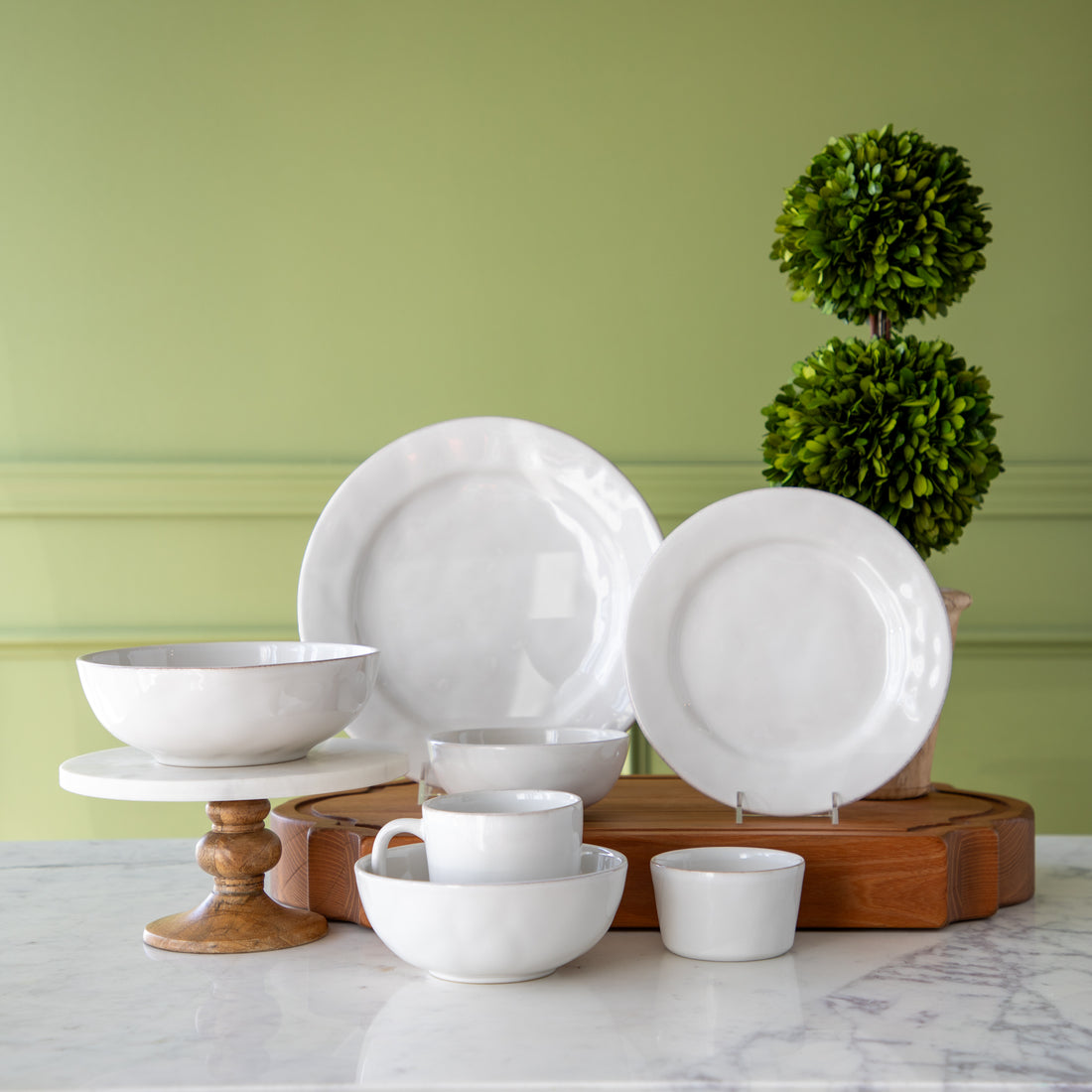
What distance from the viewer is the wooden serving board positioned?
2.70 feet

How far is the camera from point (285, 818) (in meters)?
0.89

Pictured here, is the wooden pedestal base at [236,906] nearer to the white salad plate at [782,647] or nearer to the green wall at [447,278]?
the white salad plate at [782,647]

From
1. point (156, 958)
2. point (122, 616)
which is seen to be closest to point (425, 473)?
point (156, 958)

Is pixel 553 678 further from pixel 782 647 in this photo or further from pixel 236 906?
pixel 236 906

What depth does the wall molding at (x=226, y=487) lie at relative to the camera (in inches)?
81.4

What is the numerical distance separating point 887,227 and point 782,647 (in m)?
0.39

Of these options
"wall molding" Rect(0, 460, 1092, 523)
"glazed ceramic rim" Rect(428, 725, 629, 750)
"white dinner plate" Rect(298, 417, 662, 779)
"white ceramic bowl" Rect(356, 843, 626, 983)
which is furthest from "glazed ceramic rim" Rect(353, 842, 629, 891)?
"wall molding" Rect(0, 460, 1092, 523)

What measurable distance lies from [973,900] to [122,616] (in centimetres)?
167

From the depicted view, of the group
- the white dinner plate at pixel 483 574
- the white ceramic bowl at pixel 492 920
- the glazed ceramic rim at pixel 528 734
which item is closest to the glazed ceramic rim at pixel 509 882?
the white ceramic bowl at pixel 492 920

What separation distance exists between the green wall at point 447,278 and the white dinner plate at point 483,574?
108 cm

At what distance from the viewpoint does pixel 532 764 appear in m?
0.81

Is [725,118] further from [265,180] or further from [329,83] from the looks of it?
[265,180]

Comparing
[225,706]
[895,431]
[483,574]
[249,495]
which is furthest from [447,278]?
[225,706]

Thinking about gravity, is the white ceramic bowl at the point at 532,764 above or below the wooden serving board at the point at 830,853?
above
